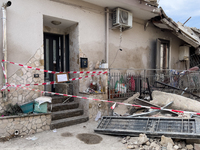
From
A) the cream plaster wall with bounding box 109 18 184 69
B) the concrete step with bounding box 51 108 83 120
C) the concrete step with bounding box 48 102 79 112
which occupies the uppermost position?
the cream plaster wall with bounding box 109 18 184 69

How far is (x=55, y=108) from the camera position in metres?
5.68

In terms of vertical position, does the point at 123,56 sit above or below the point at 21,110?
above

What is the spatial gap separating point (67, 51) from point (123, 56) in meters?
2.62

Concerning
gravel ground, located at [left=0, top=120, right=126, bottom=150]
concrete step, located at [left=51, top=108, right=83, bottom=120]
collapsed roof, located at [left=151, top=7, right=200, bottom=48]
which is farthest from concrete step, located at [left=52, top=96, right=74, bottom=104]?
collapsed roof, located at [left=151, top=7, right=200, bottom=48]

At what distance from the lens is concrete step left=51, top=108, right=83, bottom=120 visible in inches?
212

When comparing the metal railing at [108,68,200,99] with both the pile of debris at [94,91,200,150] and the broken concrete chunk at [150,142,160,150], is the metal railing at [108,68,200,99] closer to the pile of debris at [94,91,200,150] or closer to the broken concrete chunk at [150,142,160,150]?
the pile of debris at [94,91,200,150]

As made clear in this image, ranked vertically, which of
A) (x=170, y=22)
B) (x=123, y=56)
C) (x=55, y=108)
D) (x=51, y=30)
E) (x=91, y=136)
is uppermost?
(x=170, y=22)

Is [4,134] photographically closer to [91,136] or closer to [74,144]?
[74,144]

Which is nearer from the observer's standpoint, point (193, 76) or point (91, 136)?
point (91, 136)

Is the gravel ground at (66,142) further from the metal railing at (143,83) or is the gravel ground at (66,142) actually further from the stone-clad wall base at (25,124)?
the metal railing at (143,83)

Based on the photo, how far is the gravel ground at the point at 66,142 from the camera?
3.88 m

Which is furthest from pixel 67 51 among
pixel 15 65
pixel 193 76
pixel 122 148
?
pixel 193 76

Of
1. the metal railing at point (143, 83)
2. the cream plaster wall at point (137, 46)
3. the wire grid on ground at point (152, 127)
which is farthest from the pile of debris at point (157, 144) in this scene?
the cream plaster wall at point (137, 46)

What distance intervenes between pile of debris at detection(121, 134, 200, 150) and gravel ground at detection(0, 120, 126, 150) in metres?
0.28
